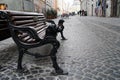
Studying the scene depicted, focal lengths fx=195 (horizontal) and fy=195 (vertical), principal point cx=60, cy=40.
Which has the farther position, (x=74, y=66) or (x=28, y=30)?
(x=74, y=66)

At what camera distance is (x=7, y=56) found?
4523 mm

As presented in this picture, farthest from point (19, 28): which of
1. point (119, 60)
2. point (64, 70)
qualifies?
point (119, 60)

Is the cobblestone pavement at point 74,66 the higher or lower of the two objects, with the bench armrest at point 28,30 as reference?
lower

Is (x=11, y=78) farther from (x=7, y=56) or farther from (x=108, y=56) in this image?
(x=108, y=56)

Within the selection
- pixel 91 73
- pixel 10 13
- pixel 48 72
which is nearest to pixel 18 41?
pixel 10 13

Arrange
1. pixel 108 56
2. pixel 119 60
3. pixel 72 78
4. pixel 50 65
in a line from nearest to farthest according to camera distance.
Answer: pixel 72 78
pixel 50 65
pixel 119 60
pixel 108 56

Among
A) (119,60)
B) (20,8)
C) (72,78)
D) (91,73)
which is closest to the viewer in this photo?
(72,78)

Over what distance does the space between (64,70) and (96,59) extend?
1.01m

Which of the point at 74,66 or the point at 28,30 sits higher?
the point at 28,30

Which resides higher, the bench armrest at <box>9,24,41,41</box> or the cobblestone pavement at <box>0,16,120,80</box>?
the bench armrest at <box>9,24,41,41</box>

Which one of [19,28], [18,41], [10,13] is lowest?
[18,41]

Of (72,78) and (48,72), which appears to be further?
(48,72)

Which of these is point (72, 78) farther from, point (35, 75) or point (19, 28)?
point (19, 28)

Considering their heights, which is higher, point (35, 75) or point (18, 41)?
point (18, 41)
